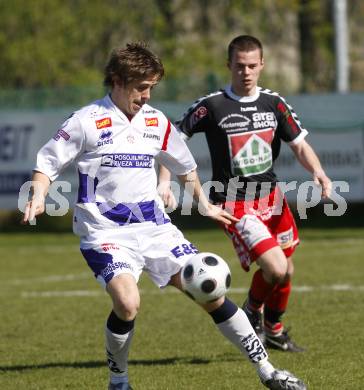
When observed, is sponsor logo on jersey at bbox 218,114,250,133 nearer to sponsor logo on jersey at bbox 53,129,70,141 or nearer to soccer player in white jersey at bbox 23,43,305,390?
soccer player in white jersey at bbox 23,43,305,390

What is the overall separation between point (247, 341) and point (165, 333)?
106 inches

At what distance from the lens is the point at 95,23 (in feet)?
89.5

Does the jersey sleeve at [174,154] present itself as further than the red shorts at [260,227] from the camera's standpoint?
No

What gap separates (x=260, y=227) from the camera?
7.63 metres

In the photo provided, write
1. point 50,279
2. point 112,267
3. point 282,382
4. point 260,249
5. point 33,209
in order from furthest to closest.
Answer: point 50,279 < point 260,249 < point 112,267 < point 282,382 < point 33,209

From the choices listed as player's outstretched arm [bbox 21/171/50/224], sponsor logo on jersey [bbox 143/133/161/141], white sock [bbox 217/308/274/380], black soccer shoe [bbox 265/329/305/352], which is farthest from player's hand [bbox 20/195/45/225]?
black soccer shoe [bbox 265/329/305/352]

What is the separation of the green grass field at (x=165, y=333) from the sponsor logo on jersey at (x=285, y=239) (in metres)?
0.75

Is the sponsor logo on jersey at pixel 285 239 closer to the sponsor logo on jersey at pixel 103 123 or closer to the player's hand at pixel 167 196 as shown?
the player's hand at pixel 167 196

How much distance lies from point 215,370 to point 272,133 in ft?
5.91

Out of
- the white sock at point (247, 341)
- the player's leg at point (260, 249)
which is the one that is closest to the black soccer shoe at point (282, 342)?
the player's leg at point (260, 249)

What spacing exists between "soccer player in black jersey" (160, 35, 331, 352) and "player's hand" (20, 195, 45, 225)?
2.09 meters

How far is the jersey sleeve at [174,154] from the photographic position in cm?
653

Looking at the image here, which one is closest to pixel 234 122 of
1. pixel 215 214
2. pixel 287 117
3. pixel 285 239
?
pixel 287 117

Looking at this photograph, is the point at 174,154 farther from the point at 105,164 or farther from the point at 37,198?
the point at 37,198
